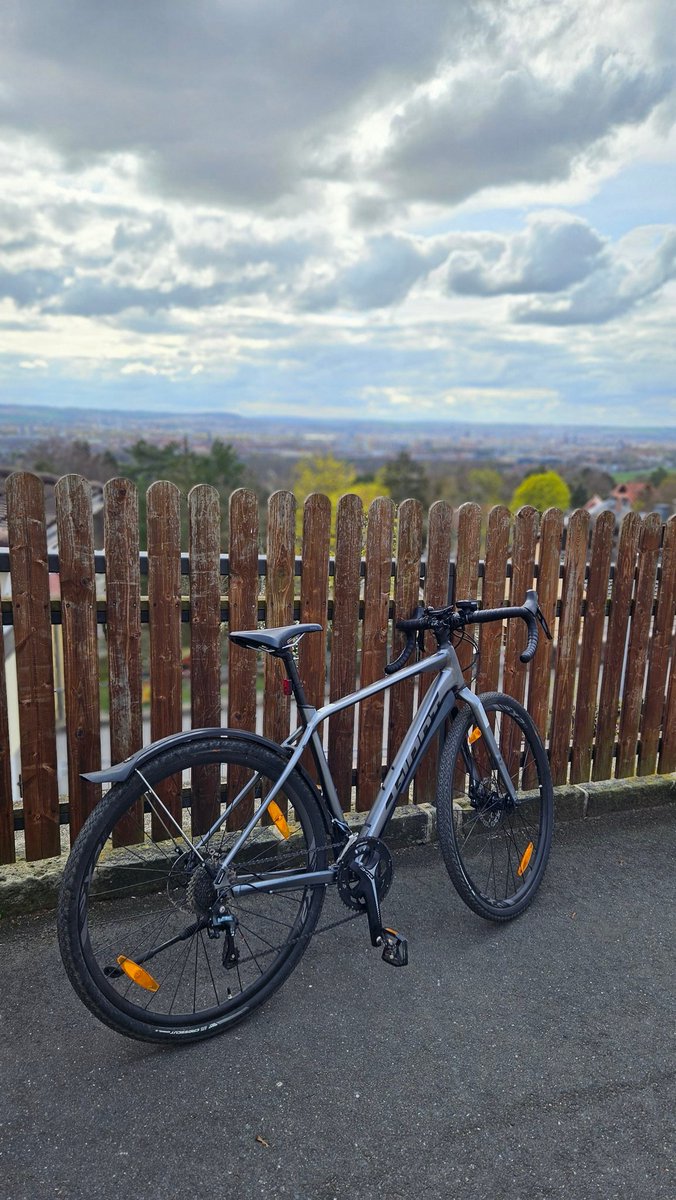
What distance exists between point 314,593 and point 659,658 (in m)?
1.98

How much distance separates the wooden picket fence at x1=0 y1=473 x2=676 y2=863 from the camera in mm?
2705

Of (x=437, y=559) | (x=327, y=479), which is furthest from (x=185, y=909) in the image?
(x=327, y=479)

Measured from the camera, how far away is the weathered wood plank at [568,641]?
11.8ft

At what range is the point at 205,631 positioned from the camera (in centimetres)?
289

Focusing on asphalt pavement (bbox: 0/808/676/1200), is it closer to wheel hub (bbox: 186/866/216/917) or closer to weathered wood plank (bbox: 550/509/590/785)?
wheel hub (bbox: 186/866/216/917)

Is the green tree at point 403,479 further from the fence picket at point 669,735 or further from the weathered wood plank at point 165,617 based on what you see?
the weathered wood plank at point 165,617

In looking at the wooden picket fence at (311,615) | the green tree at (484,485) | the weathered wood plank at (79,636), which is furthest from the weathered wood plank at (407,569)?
the green tree at (484,485)

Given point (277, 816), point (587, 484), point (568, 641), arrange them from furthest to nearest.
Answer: point (587, 484)
point (568, 641)
point (277, 816)

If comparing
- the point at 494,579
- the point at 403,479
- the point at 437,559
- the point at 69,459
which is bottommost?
the point at 403,479

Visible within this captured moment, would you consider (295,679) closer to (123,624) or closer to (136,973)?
(123,624)

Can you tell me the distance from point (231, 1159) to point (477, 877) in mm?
1524

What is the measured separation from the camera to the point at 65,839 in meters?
3.07

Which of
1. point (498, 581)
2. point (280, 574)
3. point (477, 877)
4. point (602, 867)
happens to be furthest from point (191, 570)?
point (602, 867)

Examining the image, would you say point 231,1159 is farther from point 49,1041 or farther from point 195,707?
point 195,707
